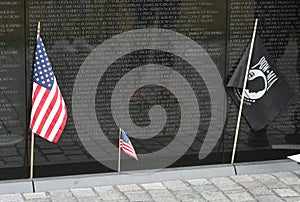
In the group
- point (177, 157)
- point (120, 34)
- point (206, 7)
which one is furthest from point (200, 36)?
point (177, 157)

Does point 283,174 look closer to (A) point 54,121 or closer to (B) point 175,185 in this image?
(B) point 175,185

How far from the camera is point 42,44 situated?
22.5ft

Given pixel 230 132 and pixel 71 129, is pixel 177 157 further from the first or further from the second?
pixel 71 129

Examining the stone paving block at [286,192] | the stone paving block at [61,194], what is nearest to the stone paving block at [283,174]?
the stone paving block at [286,192]

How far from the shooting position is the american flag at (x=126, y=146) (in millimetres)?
7189

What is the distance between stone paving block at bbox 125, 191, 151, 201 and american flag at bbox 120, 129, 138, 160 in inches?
16.6

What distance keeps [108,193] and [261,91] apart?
7.07 feet

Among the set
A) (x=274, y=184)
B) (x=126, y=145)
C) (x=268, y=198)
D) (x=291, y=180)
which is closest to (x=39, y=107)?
(x=126, y=145)

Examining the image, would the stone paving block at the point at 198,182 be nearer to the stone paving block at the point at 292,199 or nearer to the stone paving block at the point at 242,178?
the stone paving block at the point at 242,178

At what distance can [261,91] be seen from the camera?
7762 millimetres

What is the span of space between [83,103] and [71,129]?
12.1 inches

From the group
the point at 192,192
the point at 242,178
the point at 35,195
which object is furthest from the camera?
the point at 242,178

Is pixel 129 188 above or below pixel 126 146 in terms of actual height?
below

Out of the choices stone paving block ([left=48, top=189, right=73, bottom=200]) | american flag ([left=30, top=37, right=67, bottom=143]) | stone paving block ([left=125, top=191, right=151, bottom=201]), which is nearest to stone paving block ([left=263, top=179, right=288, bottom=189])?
stone paving block ([left=125, top=191, right=151, bottom=201])
